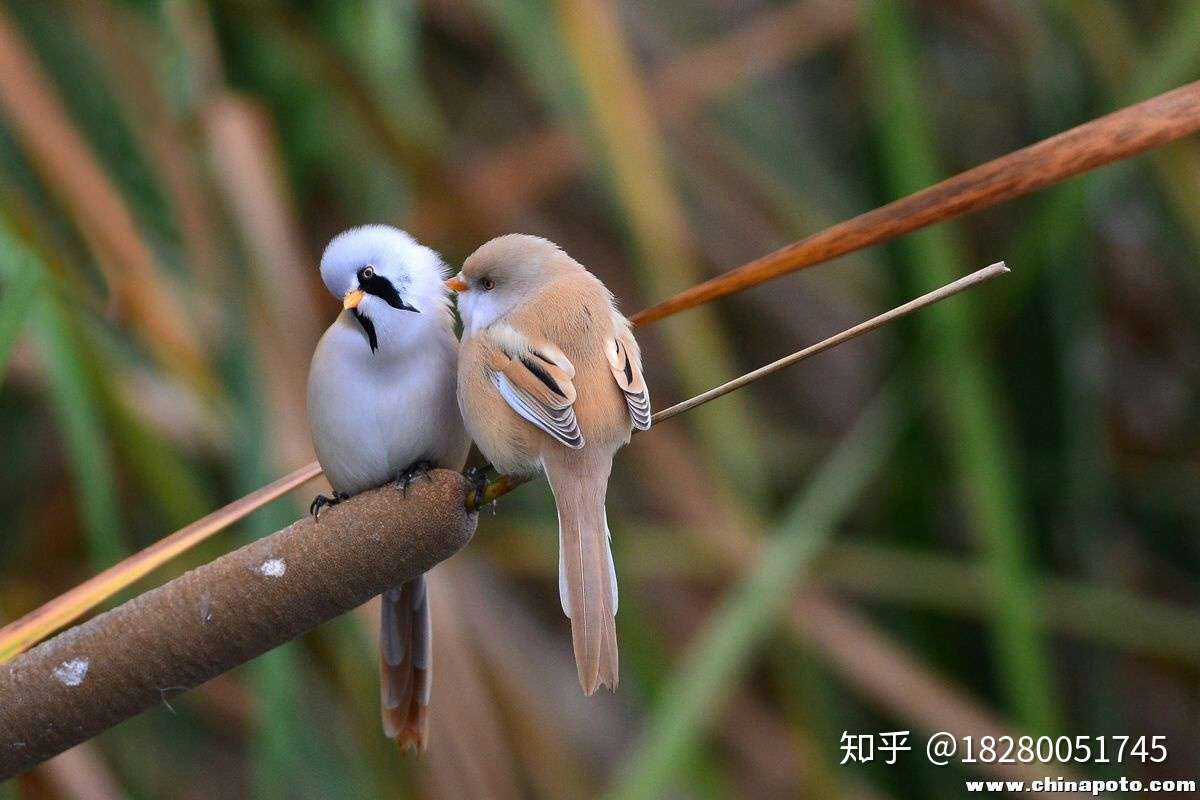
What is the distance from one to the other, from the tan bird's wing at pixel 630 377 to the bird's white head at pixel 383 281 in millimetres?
266

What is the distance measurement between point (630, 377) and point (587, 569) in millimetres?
306

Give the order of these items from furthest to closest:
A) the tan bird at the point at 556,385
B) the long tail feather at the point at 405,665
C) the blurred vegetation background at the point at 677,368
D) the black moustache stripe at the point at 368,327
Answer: the blurred vegetation background at the point at 677,368 < the long tail feather at the point at 405,665 < the black moustache stripe at the point at 368,327 < the tan bird at the point at 556,385

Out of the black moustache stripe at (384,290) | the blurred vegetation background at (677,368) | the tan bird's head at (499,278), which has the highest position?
the black moustache stripe at (384,290)

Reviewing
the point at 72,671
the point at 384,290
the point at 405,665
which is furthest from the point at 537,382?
the point at 72,671

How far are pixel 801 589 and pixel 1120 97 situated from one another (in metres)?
1.38

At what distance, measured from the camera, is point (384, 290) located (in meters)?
1.76

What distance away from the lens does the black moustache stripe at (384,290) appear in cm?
174

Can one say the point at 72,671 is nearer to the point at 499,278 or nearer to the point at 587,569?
the point at 587,569

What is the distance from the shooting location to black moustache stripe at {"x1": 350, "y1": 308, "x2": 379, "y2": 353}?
1.79m

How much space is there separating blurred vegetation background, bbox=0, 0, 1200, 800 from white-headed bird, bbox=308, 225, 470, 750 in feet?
1.56

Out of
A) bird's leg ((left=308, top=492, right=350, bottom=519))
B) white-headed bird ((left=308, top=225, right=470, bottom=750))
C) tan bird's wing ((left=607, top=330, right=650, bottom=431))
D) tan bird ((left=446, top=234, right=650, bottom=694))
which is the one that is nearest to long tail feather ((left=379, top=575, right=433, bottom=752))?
white-headed bird ((left=308, top=225, right=470, bottom=750))

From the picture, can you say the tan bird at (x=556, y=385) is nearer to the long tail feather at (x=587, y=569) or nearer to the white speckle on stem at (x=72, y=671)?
the long tail feather at (x=587, y=569)

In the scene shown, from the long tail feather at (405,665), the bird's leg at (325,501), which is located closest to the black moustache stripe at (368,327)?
the bird's leg at (325,501)

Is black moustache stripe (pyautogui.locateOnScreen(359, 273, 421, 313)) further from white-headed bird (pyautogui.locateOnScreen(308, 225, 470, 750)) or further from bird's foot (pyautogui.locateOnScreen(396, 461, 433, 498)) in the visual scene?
bird's foot (pyautogui.locateOnScreen(396, 461, 433, 498))
